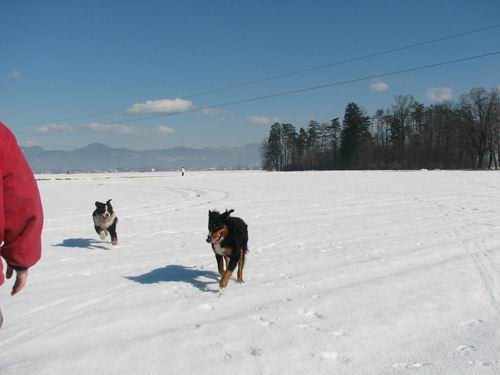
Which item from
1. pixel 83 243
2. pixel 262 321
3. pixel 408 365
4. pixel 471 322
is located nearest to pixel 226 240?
pixel 262 321

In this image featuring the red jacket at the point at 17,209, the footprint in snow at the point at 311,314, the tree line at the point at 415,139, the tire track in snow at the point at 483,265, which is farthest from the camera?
the tree line at the point at 415,139

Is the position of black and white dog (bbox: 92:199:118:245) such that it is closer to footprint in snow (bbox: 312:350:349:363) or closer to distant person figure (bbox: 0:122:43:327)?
footprint in snow (bbox: 312:350:349:363)

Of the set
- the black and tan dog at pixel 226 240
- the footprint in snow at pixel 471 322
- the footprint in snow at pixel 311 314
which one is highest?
the black and tan dog at pixel 226 240

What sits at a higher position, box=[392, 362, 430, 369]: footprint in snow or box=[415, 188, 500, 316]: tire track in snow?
box=[415, 188, 500, 316]: tire track in snow

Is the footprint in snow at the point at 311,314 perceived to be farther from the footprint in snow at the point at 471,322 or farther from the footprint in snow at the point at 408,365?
the footprint in snow at the point at 471,322

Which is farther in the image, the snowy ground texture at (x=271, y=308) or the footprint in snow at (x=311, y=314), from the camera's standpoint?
the footprint in snow at (x=311, y=314)

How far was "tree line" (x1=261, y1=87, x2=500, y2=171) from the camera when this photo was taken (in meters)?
69.5

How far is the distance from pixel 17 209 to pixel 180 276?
470 centimetres

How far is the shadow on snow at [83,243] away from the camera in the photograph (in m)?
9.63

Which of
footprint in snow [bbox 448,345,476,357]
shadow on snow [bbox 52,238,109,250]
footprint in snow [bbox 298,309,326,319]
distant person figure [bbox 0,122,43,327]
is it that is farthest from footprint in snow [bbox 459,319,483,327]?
shadow on snow [bbox 52,238,109,250]

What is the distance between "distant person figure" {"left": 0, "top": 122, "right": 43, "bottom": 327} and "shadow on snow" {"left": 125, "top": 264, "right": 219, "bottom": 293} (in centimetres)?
391

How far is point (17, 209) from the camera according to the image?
2.13m

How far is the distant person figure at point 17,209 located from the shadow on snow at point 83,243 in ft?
24.9

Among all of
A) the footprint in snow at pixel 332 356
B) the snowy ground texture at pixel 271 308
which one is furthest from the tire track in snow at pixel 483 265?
the footprint in snow at pixel 332 356
